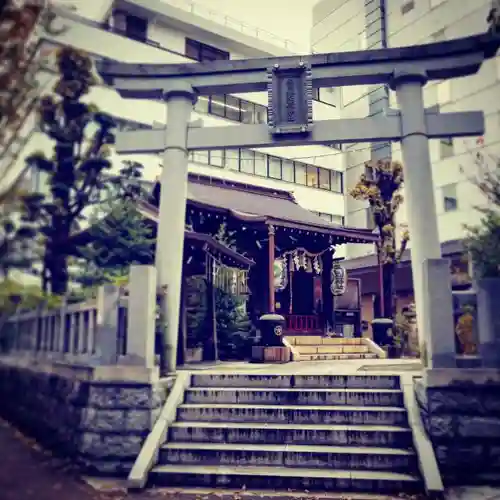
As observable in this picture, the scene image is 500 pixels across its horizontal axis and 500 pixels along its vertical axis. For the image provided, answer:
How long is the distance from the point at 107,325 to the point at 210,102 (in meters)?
20.0

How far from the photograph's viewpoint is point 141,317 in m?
7.67

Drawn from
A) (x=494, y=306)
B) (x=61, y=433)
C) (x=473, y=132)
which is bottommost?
(x=61, y=433)

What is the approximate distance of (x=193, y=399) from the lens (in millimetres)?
8141

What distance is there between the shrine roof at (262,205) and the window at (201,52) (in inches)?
391

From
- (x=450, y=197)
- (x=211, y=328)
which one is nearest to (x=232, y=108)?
(x=450, y=197)

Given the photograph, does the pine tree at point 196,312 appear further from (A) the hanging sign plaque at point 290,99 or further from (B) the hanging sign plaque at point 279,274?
(A) the hanging sign plaque at point 290,99

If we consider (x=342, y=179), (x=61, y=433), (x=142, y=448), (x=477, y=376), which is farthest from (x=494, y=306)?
(x=342, y=179)

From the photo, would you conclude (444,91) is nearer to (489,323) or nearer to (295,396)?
(489,323)

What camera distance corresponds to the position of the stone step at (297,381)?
8.05m

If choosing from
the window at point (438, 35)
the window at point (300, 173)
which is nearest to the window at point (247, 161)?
the window at point (300, 173)

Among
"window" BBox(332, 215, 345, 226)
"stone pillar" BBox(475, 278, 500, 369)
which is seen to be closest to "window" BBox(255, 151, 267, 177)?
"window" BBox(332, 215, 345, 226)

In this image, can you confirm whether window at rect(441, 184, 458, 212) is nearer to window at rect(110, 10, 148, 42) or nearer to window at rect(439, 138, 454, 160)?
window at rect(439, 138, 454, 160)

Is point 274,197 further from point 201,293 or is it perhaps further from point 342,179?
point 342,179

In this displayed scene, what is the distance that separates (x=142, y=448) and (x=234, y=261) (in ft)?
24.8
